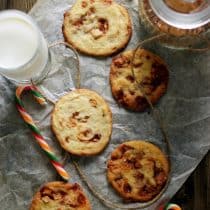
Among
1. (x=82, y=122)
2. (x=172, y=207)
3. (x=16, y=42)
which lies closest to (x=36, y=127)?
(x=82, y=122)

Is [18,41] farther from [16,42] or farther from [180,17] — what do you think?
[180,17]

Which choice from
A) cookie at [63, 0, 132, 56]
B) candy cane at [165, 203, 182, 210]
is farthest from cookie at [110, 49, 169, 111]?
candy cane at [165, 203, 182, 210]

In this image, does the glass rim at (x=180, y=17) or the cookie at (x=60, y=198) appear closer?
the glass rim at (x=180, y=17)

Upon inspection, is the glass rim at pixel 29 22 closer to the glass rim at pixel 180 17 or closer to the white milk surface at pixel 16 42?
the white milk surface at pixel 16 42

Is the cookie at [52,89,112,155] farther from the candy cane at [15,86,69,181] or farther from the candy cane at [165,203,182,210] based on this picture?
the candy cane at [165,203,182,210]

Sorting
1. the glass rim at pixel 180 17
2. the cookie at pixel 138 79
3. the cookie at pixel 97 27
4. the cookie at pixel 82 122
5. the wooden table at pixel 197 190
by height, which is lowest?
the wooden table at pixel 197 190

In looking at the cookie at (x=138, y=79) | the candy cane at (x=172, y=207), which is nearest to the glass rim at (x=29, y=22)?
the cookie at (x=138, y=79)
